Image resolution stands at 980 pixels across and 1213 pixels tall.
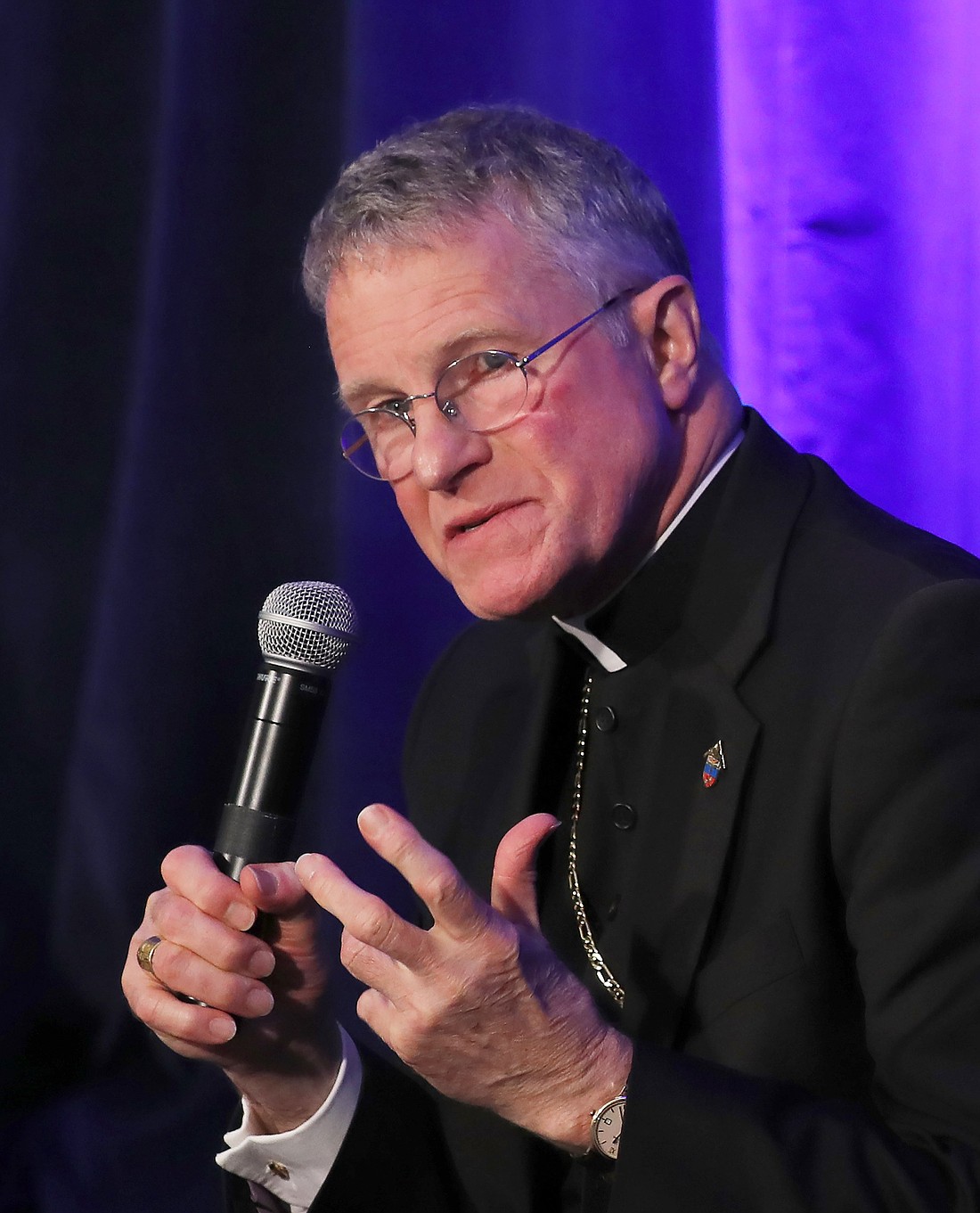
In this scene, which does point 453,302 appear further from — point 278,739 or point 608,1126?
point 608,1126

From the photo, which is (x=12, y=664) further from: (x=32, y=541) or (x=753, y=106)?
(x=753, y=106)

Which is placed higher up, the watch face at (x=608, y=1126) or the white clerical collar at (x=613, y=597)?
the white clerical collar at (x=613, y=597)

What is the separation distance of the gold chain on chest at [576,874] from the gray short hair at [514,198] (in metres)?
0.52

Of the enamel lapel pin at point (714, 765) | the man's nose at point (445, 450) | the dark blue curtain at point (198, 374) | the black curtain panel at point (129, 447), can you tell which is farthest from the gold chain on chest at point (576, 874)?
the black curtain panel at point (129, 447)

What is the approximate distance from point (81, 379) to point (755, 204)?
113 centimetres

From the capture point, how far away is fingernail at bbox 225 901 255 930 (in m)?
1.18

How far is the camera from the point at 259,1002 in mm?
1182

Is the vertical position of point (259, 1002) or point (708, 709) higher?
point (708, 709)

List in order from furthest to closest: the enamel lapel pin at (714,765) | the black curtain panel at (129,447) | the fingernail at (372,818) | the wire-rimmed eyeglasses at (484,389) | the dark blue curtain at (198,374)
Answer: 1. the black curtain panel at (129,447)
2. the dark blue curtain at (198,374)
3. the wire-rimmed eyeglasses at (484,389)
4. the enamel lapel pin at (714,765)
5. the fingernail at (372,818)

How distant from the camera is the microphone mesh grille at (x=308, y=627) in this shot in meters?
1.19

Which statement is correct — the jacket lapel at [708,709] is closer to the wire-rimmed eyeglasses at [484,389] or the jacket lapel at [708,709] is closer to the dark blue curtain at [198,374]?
the wire-rimmed eyeglasses at [484,389]

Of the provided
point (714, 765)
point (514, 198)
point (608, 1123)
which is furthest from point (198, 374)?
point (608, 1123)

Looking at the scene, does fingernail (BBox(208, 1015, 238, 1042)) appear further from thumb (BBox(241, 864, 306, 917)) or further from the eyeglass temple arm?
the eyeglass temple arm

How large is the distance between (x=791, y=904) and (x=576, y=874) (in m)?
0.37
